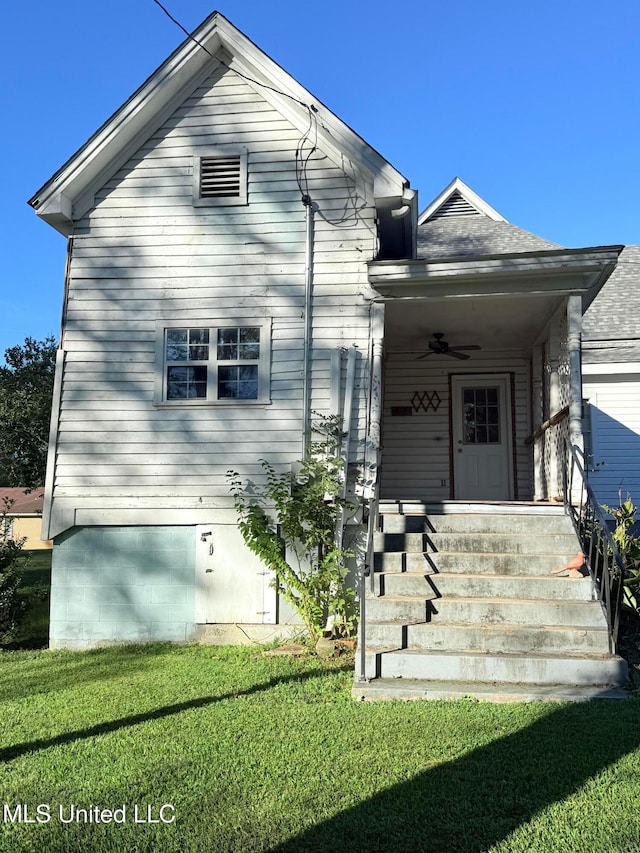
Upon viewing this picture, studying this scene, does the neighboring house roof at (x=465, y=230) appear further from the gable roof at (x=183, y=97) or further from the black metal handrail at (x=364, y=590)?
the black metal handrail at (x=364, y=590)

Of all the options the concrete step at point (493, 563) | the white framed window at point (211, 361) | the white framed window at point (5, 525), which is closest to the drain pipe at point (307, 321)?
the white framed window at point (211, 361)

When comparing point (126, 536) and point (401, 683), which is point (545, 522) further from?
point (126, 536)

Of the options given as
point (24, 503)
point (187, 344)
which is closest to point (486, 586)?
point (187, 344)

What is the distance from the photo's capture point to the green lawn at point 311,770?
10.9 feet

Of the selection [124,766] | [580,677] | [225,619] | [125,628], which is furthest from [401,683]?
[125,628]

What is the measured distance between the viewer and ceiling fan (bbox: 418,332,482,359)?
10.4 meters

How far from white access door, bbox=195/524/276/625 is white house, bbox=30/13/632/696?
0.08ft

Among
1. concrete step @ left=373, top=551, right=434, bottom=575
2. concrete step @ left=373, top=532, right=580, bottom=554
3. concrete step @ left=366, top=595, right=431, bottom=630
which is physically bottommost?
concrete step @ left=366, top=595, right=431, bottom=630

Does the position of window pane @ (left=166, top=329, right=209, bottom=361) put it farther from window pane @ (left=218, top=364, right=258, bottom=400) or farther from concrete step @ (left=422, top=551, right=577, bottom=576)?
concrete step @ (left=422, top=551, right=577, bottom=576)

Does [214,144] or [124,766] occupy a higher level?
[214,144]

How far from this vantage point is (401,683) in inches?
225

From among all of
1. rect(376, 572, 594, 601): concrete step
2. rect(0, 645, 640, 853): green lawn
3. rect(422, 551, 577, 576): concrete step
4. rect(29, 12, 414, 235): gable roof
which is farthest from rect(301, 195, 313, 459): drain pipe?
rect(0, 645, 640, 853): green lawn

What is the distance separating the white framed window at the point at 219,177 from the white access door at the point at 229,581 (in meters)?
4.27

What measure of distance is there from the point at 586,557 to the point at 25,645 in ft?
22.6
